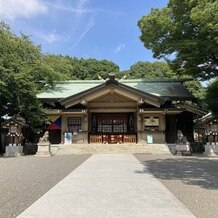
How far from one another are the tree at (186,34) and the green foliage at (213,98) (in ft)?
4.24

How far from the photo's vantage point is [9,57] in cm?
2245

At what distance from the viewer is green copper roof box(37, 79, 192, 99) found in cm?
2745

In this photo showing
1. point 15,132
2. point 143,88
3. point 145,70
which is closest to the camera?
point 15,132

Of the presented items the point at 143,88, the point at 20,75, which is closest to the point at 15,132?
the point at 20,75

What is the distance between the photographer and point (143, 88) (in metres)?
29.9

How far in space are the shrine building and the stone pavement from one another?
16126 mm

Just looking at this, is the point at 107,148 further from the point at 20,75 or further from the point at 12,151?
the point at 20,75

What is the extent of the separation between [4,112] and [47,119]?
3.20 metres

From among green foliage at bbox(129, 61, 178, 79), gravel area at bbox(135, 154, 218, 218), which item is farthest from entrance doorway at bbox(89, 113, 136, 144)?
green foliage at bbox(129, 61, 178, 79)

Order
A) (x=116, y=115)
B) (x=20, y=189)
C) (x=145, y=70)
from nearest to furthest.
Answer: (x=20, y=189)
(x=116, y=115)
(x=145, y=70)

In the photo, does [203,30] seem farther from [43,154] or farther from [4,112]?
[4,112]

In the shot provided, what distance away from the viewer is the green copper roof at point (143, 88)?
27.4 meters

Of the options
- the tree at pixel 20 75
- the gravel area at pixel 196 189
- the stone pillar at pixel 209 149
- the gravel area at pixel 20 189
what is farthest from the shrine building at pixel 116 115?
the gravel area at pixel 20 189

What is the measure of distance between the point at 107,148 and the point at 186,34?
32.6 feet
